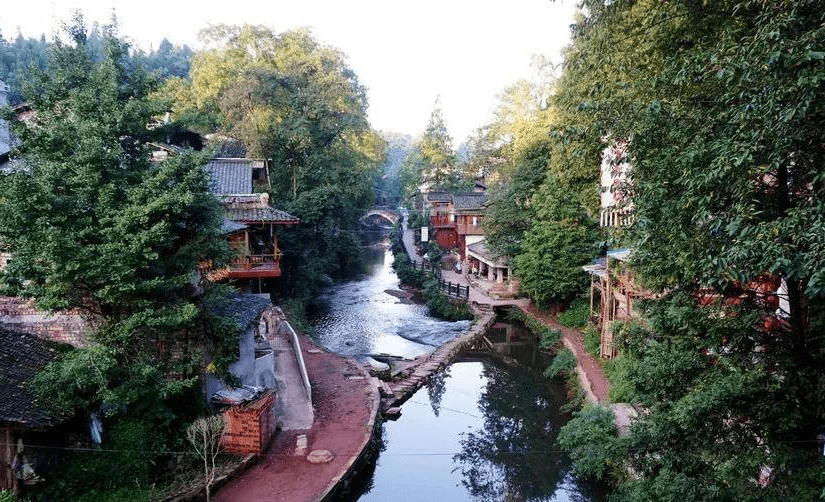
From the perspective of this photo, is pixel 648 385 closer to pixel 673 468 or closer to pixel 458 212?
pixel 673 468

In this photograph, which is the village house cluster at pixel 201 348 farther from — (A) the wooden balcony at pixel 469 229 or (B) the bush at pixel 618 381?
(A) the wooden balcony at pixel 469 229

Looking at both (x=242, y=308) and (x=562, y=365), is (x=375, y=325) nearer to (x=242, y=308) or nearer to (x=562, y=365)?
(x=562, y=365)

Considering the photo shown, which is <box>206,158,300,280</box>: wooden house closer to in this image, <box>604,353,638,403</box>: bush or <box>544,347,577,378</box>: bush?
<box>544,347,577,378</box>: bush

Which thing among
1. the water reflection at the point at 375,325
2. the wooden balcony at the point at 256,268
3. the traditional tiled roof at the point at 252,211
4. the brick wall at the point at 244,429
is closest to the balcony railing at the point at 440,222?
the water reflection at the point at 375,325

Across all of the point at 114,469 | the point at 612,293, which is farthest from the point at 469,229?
the point at 114,469

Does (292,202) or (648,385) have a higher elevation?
(292,202)

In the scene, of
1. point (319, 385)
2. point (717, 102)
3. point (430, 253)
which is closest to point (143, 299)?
point (319, 385)
